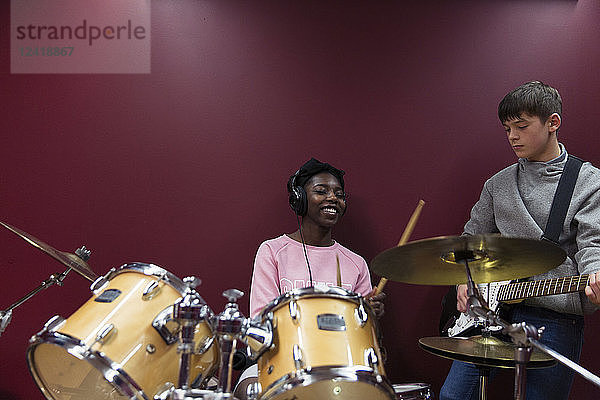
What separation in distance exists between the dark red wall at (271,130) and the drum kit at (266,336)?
0.94 m

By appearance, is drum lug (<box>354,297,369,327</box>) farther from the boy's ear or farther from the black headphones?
the boy's ear

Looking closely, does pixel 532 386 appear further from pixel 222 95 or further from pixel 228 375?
pixel 222 95


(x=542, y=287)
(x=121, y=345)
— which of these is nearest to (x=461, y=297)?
(x=542, y=287)

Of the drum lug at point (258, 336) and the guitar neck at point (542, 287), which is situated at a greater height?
the guitar neck at point (542, 287)

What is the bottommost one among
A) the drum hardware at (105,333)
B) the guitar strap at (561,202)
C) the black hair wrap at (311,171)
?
the drum hardware at (105,333)

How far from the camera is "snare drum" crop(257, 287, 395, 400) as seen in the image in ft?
5.77

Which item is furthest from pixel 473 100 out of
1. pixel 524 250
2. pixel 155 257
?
pixel 155 257

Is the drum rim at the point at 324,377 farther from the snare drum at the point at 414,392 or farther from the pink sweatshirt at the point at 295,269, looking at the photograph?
the pink sweatshirt at the point at 295,269

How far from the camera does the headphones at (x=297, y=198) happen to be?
2793 millimetres

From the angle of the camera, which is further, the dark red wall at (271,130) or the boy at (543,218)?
the dark red wall at (271,130)

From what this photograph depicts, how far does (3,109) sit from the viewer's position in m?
3.05

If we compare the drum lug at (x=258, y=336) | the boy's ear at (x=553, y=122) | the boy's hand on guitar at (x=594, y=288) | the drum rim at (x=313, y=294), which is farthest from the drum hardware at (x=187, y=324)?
the boy's ear at (x=553, y=122)

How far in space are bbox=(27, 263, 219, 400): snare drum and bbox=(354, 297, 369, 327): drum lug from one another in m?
0.50

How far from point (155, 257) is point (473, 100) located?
178 cm
